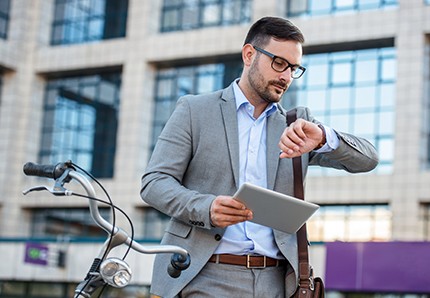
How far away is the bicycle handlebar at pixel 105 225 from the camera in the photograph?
3807 millimetres

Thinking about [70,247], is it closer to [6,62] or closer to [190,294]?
[6,62]

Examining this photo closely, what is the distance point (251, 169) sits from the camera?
4160 mm

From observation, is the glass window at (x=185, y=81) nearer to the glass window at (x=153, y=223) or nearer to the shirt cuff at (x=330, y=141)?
the glass window at (x=153, y=223)

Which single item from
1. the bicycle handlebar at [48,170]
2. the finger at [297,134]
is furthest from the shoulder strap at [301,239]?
the bicycle handlebar at [48,170]

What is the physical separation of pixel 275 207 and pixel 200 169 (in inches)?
23.8

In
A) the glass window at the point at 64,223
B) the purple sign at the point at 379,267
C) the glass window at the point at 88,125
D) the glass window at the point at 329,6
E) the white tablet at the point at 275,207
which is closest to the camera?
the white tablet at the point at 275,207

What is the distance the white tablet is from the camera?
3.54m

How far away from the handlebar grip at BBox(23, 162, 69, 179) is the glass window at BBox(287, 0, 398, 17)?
2969cm

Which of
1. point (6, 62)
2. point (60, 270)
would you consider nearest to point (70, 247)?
point (60, 270)

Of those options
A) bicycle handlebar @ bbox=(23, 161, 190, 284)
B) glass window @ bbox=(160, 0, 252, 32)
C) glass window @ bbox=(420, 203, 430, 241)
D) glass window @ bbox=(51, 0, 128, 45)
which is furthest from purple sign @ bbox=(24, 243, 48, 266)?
bicycle handlebar @ bbox=(23, 161, 190, 284)

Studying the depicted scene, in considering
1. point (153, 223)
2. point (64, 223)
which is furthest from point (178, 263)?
point (64, 223)

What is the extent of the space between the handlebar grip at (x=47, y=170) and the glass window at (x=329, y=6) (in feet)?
97.4

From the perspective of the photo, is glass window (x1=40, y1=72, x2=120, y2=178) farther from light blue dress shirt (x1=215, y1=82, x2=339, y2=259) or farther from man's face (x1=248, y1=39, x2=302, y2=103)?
man's face (x1=248, y1=39, x2=302, y2=103)

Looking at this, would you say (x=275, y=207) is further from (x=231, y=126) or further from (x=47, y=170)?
(x=47, y=170)
